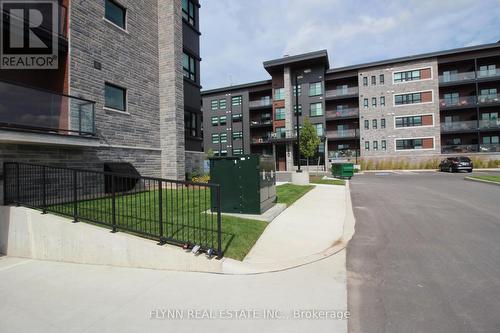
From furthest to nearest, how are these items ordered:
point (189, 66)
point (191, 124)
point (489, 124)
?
point (489, 124)
point (189, 66)
point (191, 124)

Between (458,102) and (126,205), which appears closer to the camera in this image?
(126,205)

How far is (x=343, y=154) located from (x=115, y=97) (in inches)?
1569

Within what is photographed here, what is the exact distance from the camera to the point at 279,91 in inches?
1945

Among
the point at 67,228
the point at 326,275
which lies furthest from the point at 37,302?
the point at 326,275

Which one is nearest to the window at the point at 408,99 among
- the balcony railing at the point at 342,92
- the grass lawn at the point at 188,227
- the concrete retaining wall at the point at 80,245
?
the balcony railing at the point at 342,92

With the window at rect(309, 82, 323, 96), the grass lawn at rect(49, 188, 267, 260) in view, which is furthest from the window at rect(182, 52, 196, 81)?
the window at rect(309, 82, 323, 96)

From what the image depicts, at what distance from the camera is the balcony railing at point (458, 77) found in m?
40.2

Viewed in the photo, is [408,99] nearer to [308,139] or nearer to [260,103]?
[308,139]

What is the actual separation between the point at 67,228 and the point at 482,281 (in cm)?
827

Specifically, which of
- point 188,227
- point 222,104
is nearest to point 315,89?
point 222,104

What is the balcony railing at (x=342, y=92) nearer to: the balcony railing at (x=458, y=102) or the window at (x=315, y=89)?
the window at (x=315, y=89)

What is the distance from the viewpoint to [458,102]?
4072 cm

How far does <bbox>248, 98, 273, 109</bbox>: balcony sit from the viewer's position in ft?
170

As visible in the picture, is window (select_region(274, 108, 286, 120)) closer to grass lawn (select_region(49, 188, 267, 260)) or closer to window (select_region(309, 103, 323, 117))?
window (select_region(309, 103, 323, 117))
